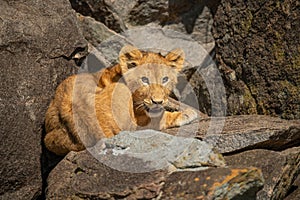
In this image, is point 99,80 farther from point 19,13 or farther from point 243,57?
point 243,57

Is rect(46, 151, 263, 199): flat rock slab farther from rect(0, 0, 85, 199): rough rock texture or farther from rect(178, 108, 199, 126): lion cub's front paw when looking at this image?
rect(178, 108, 199, 126): lion cub's front paw

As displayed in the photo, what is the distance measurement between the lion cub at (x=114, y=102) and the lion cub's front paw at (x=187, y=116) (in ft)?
0.84

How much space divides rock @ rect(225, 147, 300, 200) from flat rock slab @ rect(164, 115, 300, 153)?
0.36ft

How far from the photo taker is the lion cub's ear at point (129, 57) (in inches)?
241

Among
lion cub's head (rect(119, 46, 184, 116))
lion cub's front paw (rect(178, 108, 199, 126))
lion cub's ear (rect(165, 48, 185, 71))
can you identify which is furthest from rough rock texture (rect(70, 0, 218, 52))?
lion cub's head (rect(119, 46, 184, 116))

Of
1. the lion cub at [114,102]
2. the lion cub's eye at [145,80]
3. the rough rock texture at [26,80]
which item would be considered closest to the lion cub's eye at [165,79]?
the lion cub at [114,102]

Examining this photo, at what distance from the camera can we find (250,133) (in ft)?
18.9

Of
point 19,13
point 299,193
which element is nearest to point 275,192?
point 299,193

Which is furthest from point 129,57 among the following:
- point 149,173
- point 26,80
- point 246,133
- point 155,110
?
point 149,173

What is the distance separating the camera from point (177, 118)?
6469 mm

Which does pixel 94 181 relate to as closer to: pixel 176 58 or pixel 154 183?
pixel 154 183

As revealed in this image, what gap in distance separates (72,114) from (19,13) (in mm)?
1184

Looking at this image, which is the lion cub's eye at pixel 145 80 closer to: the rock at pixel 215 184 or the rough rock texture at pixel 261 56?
the rock at pixel 215 184

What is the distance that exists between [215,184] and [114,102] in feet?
5.58
